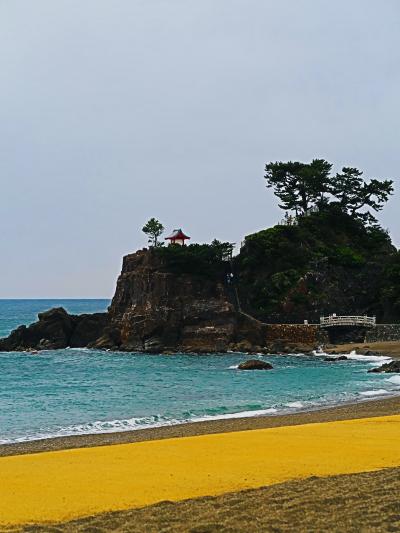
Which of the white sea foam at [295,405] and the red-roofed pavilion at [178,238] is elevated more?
the red-roofed pavilion at [178,238]

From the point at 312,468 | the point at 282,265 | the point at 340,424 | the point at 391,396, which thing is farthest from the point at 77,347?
the point at 312,468

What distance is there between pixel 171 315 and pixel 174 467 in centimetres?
4975

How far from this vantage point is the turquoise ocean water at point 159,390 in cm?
2630

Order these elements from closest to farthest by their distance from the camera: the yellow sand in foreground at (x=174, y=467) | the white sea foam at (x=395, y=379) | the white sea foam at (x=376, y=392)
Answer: the yellow sand in foreground at (x=174, y=467) → the white sea foam at (x=376, y=392) → the white sea foam at (x=395, y=379)

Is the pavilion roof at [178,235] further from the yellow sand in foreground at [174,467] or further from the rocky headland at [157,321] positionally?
the yellow sand in foreground at [174,467]

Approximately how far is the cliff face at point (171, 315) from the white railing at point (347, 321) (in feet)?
19.4

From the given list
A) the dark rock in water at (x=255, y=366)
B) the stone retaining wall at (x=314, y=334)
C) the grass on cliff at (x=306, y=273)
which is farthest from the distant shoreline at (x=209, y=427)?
the grass on cliff at (x=306, y=273)

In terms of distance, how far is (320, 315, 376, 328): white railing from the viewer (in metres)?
60.5

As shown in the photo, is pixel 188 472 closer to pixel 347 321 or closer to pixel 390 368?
pixel 390 368

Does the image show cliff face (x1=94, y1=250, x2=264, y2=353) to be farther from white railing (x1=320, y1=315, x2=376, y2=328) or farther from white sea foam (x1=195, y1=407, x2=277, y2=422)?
white sea foam (x1=195, y1=407, x2=277, y2=422)

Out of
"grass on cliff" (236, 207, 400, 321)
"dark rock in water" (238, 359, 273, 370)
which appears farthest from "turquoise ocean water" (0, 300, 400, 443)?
"grass on cliff" (236, 207, 400, 321)

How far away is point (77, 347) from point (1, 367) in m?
18.5

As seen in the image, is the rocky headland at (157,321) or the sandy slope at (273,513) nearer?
the sandy slope at (273,513)

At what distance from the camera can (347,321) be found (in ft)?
199
